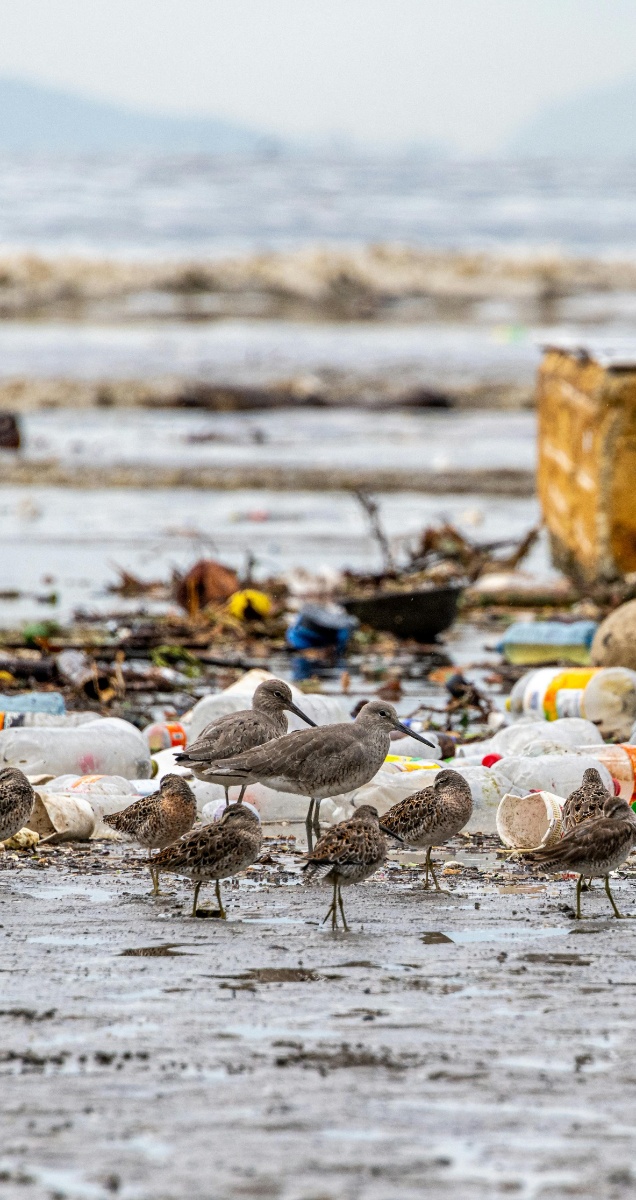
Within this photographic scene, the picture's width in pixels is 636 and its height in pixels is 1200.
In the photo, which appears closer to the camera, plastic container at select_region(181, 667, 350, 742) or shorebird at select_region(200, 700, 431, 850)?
shorebird at select_region(200, 700, 431, 850)

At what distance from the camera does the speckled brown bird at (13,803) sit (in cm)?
537

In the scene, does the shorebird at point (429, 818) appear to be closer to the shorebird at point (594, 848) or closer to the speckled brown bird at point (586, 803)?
the speckled brown bird at point (586, 803)

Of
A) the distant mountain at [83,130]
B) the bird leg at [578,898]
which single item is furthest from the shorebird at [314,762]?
the distant mountain at [83,130]

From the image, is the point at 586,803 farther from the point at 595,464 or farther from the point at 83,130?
the point at 83,130

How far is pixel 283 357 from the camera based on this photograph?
28.6 metres

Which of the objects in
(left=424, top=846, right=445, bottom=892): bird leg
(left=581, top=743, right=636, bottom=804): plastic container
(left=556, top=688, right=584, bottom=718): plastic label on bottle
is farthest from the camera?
(left=556, top=688, right=584, bottom=718): plastic label on bottle

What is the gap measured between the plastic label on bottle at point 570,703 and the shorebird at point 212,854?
313 centimetres

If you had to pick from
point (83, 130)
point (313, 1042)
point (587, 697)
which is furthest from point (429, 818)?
point (83, 130)

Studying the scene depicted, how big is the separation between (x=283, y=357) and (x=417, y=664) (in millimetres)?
19578

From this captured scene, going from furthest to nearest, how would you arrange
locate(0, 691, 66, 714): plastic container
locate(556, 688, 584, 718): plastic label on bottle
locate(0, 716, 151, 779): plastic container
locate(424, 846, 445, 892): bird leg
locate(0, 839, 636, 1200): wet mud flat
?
locate(556, 688, 584, 718): plastic label on bottle, locate(0, 691, 66, 714): plastic container, locate(0, 716, 151, 779): plastic container, locate(424, 846, 445, 892): bird leg, locate(0, 839, 636, 1200): wet mud flat

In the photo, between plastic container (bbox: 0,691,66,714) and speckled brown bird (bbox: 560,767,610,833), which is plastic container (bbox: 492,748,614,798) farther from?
plastic container (bbox: 0,691,66,714)

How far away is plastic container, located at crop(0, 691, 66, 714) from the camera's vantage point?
25.1ft

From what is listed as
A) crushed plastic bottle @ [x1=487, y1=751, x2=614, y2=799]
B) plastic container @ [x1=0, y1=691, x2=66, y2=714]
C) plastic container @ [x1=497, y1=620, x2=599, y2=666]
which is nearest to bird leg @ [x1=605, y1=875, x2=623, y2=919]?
crushed plastic bottle @ [x1=487, y1=751, x2=614, y2=799]

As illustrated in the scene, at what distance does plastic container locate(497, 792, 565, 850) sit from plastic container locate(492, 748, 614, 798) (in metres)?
0.35
